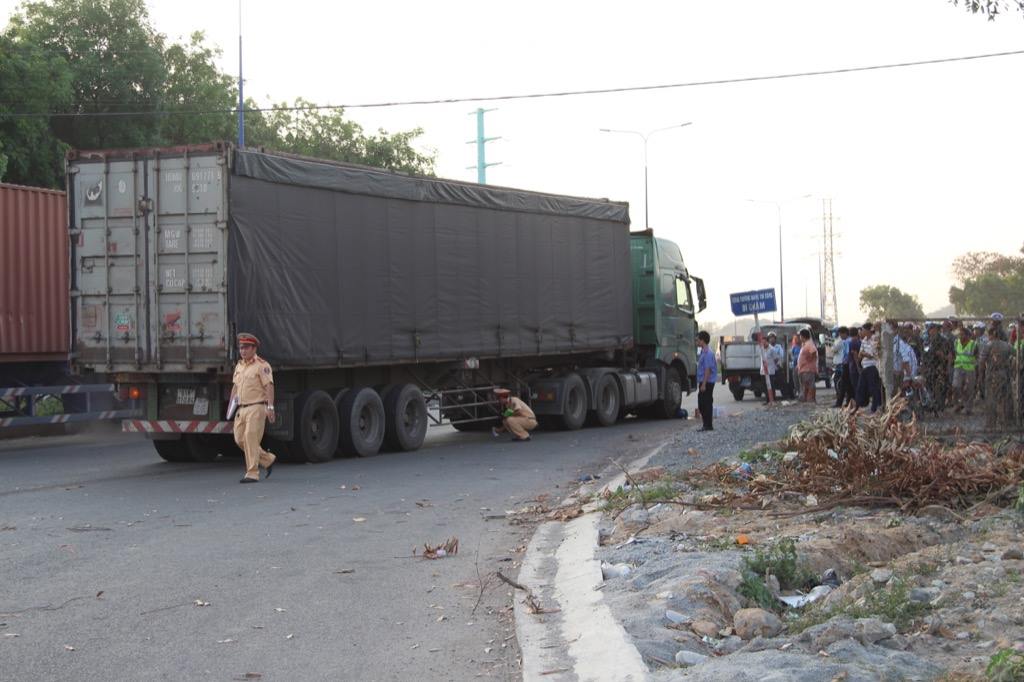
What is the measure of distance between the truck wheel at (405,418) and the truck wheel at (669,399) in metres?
8.67

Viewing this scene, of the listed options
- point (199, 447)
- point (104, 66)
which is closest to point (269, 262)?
point (199, 447)

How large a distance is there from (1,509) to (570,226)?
13.0m

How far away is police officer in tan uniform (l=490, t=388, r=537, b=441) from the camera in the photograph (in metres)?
20.2

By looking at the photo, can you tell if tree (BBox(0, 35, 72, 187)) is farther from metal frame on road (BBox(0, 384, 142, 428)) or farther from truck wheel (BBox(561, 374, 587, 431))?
truck wheel (BBox(561, 374, 587, 431))

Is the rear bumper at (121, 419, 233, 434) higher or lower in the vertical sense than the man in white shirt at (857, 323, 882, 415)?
lower

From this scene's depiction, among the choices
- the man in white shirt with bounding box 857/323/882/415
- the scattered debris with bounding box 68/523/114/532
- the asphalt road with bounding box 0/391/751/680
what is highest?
the man in white shirt with bounding box 857/323/882/415

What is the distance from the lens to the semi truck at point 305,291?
15023 mm

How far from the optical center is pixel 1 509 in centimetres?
1142

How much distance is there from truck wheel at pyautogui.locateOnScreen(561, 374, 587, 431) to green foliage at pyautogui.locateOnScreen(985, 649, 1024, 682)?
1731cm

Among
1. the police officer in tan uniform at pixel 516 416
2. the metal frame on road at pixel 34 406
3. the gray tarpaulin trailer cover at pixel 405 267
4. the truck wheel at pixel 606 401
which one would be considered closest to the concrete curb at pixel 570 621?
the gray tarpaulin trailer cover at pixel 405 267

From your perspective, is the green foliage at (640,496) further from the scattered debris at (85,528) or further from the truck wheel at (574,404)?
the truck wheel at (574,404)

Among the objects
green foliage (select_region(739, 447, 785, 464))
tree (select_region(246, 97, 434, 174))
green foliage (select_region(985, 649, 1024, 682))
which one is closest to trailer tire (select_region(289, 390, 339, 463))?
green foliage (select_region(739, 447, 785, 464))

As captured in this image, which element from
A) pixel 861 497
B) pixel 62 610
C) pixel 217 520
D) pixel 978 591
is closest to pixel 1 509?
pixel 217 520

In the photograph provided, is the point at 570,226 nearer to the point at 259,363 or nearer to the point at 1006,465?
the point at 259,363
